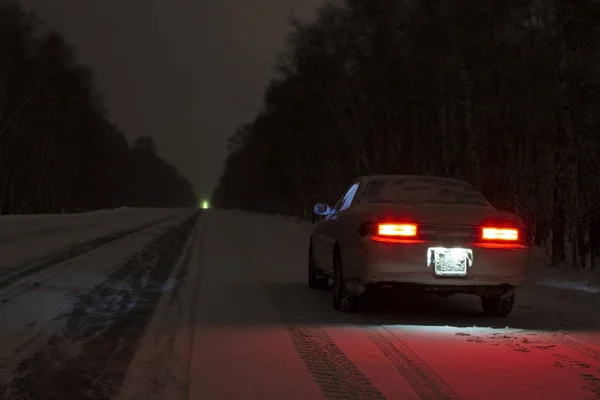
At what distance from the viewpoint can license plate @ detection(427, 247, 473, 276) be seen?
7590 mm

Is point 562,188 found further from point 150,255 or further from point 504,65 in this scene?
point 150,255

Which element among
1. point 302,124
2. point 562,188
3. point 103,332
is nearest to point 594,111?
point 562,188

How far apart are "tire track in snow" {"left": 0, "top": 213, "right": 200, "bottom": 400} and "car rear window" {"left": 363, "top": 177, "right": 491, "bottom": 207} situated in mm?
3291

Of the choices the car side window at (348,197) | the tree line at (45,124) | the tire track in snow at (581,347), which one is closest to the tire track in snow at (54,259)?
the car side window at (348,197)

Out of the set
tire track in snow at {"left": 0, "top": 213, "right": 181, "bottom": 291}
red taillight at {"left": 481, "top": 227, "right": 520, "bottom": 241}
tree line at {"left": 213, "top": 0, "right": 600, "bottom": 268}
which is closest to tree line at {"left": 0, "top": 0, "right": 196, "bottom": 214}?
tree line at {"left": 213, "top": 0, "right": 600, "bottom": 268}

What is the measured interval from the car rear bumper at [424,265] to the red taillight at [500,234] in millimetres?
113

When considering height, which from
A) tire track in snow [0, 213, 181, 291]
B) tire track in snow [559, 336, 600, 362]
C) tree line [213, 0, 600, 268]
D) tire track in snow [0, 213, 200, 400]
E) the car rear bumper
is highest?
tree line [213, 0, 600, 268]

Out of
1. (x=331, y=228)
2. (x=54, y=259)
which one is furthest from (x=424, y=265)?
(x=54, y=259)

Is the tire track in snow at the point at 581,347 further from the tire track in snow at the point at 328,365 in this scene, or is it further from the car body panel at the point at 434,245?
the tire track in snow at the point at 328,365

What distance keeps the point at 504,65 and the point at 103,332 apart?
611 inches

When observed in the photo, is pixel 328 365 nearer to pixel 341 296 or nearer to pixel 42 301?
pixel 341 296

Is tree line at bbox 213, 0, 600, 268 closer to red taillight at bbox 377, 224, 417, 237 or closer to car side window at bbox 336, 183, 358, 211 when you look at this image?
car side window at bbox 336, 183, 358, 211

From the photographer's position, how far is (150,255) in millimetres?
16344

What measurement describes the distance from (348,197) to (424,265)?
2.61 m
